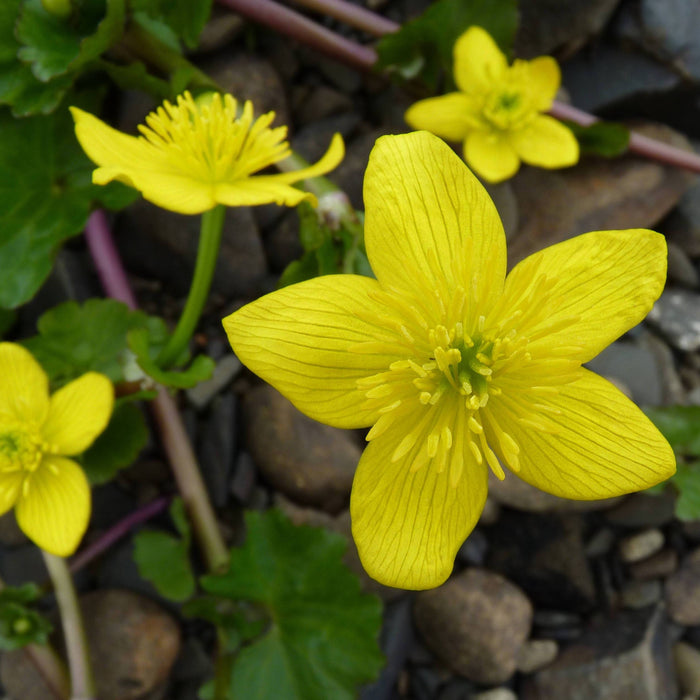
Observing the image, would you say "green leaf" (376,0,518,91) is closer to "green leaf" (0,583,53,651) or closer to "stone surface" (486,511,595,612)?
"stone surface" (486,511,595,612)

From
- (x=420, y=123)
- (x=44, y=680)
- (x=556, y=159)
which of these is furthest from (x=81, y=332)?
(x=556, y=159)

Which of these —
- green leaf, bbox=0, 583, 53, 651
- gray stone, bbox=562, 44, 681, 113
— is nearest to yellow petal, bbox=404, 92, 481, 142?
gray stone, bbox=562, 44, 681, 113

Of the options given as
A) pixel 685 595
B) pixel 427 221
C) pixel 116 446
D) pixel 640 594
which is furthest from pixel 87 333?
pixel 685 595

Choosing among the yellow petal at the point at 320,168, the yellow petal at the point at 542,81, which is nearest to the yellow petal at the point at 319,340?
the yellow petal at the point at 320,168

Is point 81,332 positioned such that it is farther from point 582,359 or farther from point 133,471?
point 582,359

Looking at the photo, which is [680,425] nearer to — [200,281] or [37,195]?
[200,281]
